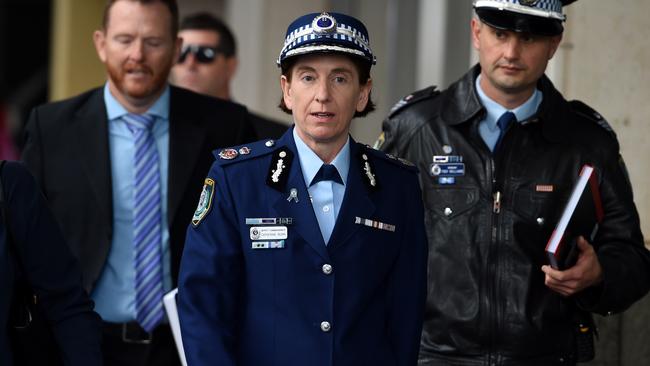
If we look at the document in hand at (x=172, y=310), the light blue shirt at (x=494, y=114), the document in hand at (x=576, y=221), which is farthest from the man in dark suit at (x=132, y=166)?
the document in hand at (x=576, y=221)

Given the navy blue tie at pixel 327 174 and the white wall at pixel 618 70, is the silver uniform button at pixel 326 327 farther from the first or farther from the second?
the white wall at pixel 618 70

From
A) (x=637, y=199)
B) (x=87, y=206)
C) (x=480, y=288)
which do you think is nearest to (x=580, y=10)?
(x=637, y=199)

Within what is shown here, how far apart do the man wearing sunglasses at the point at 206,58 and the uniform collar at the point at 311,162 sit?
12.8 feet

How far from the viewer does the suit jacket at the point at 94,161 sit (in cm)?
596

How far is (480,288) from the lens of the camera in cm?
515

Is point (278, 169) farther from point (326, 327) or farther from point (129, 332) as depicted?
point (129, 332)

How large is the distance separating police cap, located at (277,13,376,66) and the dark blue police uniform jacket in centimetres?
33

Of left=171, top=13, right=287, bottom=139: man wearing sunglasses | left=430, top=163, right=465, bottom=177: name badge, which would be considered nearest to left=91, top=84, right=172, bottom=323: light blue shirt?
left=430, top=163, right=465, bottom=177: name badge

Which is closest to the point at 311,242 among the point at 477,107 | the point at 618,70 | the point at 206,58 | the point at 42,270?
the point at 42,270

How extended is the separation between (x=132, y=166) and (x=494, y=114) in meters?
1.65

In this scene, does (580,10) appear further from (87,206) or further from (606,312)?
(87,206)

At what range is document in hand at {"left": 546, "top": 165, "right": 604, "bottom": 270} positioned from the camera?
4914 millimetres

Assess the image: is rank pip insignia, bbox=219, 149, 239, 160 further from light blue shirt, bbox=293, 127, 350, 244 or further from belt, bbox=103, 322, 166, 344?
belt, bbox=103, 322, 166, 344

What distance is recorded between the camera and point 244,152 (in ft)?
15.1
